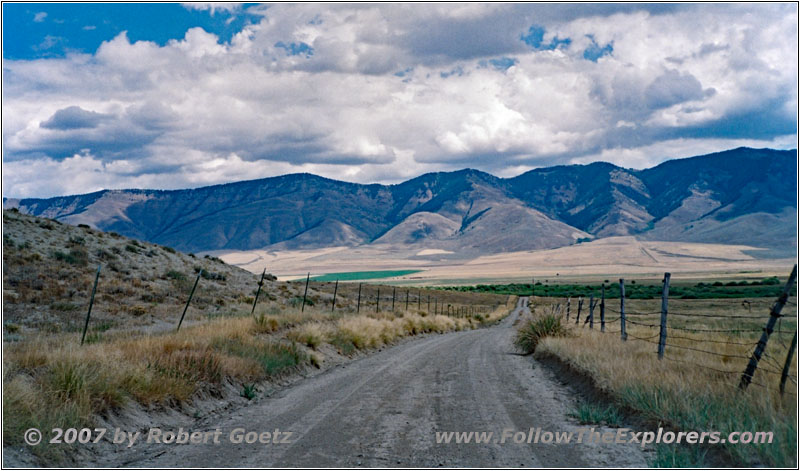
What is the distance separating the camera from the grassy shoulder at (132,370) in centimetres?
860

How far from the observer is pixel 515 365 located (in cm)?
1869

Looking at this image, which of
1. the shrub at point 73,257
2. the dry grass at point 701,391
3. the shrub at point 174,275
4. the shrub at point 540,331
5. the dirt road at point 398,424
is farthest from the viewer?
the shrub at point 174,275

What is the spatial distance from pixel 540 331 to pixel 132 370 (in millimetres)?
15170

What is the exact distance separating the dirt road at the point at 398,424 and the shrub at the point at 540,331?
6.00 m

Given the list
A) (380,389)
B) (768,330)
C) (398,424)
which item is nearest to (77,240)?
(380,389)

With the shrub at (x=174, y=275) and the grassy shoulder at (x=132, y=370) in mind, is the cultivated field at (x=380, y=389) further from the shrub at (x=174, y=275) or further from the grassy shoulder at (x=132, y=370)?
the shrub at (x=174, y=275)

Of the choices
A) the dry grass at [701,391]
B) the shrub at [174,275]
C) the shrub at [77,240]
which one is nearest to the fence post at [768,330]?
the dry grass at [701,391]

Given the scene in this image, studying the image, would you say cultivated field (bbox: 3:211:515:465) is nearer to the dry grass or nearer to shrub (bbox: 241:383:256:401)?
shrub (bbox: 241:383:256:401)

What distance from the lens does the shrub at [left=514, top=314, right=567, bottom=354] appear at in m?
22.7

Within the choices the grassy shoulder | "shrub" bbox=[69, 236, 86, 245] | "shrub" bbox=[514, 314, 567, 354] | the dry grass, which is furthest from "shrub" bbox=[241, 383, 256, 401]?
"shrub" bbox=[69, 236, 86, 245]

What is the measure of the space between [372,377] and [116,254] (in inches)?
1309

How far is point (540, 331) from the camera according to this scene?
75.4ft

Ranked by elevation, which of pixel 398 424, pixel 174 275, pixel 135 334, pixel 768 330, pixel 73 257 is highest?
pixel 768 330

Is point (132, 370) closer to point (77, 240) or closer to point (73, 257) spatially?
point (73, 257)
